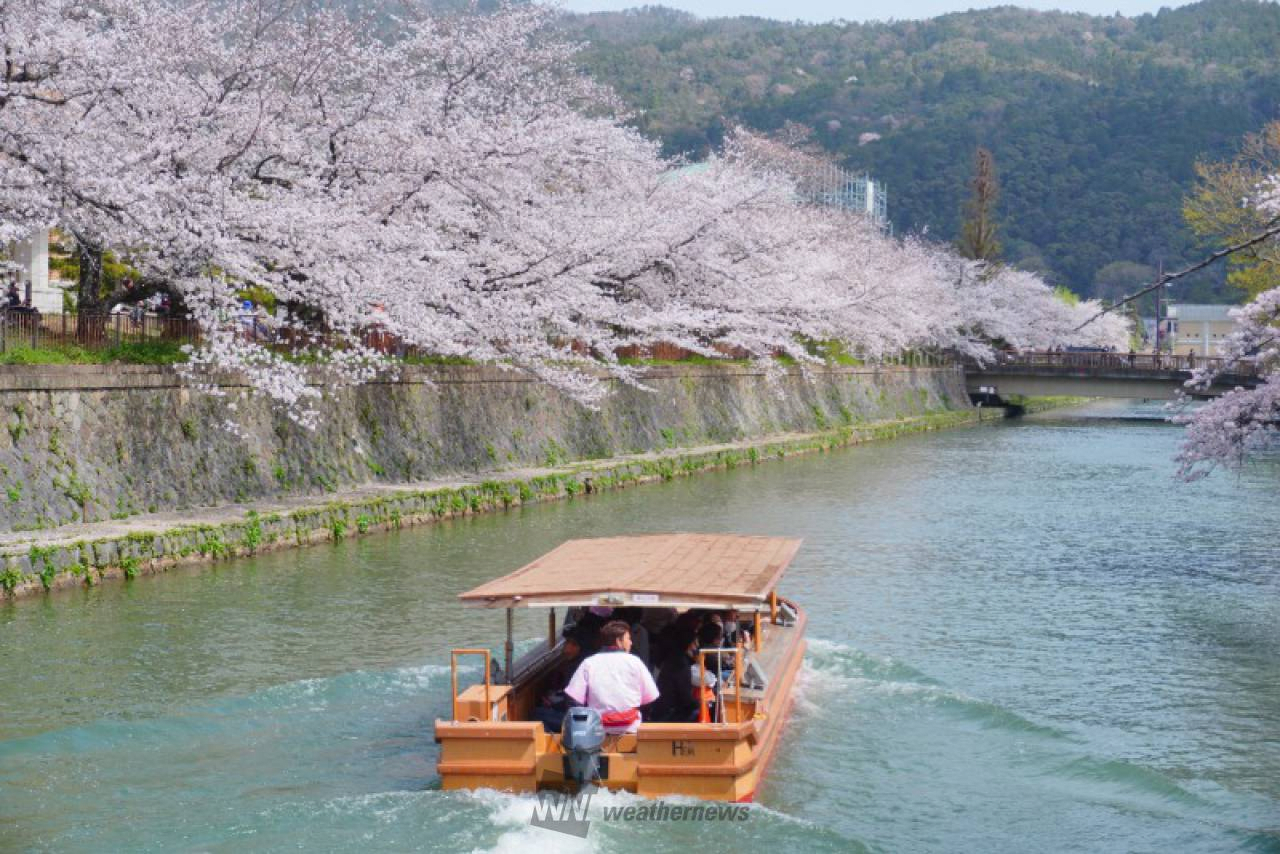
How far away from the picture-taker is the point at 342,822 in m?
9.61

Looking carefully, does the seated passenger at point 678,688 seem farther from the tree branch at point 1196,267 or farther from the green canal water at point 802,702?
the tree branch at point 1196,267

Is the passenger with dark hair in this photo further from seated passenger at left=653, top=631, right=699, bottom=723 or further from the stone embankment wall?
the stone embankment wall

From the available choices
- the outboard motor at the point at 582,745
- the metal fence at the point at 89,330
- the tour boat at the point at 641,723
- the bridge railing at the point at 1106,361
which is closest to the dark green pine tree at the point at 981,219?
the bridge railing at the point at 1106,361

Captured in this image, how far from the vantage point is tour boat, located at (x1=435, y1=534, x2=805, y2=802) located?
31.7 ft

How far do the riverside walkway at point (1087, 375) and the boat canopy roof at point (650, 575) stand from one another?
158 ft

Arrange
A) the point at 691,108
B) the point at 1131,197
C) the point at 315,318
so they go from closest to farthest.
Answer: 1. the point at 315,318
2. the point at 1131,197
3. the point at 691,108

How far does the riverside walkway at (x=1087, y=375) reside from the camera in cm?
6184

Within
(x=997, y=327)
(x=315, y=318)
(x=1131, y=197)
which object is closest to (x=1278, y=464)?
(x=315, y=318)

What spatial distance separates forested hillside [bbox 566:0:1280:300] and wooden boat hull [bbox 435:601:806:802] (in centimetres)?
10353

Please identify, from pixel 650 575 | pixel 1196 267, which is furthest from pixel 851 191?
pixel 1196 267

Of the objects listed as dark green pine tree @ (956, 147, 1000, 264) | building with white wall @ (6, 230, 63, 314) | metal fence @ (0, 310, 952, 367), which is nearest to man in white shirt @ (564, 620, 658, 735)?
metal fence @ (0, 310, 952, 367)

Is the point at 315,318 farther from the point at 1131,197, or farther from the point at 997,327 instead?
the point at 1131,197

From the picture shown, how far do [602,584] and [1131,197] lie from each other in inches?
4798

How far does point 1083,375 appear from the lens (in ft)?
209
